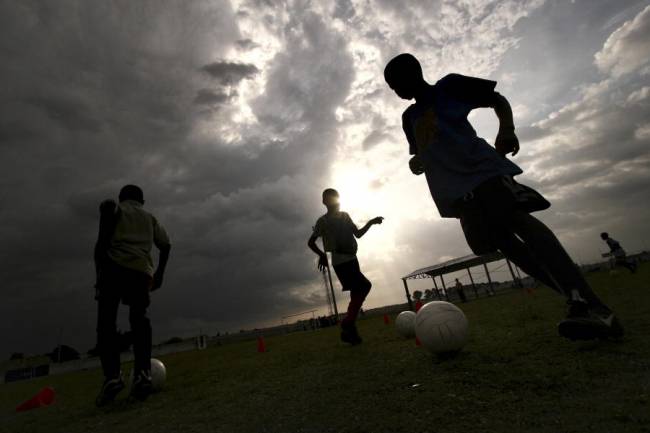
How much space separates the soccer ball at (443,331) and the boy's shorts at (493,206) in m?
0.64

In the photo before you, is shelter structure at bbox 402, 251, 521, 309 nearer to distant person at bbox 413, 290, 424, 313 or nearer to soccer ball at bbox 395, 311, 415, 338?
distant person at bbox 413, 290, 424, 313

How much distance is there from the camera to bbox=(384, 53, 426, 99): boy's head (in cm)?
292

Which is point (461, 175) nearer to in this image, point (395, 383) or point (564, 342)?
point (564, 342)

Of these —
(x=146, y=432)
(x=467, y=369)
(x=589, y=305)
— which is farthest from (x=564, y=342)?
(x=146, y=432)

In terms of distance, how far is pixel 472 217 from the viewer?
8.87ft

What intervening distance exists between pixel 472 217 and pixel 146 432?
265 cm

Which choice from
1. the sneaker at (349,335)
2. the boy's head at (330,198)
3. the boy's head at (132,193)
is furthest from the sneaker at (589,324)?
the boy's head at (132,193)

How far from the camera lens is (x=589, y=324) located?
6.87ft

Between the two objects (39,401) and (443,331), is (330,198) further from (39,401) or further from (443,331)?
(39,401)

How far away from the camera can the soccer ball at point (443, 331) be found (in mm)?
2742

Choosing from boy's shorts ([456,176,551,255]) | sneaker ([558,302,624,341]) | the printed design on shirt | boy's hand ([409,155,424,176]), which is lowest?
sneaker ([558,302,624,341])

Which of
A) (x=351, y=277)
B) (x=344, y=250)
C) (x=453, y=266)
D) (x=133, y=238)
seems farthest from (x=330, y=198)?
(x=453, y=266)

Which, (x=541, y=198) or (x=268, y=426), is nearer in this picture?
(x=268, y=426)

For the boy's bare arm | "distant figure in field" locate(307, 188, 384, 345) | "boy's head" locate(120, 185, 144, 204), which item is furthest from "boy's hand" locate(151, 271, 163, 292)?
"distant figure in field" locate(307, 188, 384, 345)
